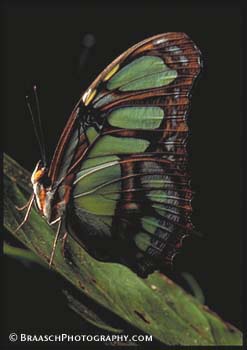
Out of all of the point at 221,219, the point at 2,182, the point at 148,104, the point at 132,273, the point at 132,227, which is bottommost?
the point at 221,219

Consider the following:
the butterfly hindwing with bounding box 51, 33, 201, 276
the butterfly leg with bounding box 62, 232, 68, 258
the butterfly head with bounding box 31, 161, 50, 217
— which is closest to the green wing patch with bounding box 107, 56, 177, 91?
the butterfly hindwing with bounding box 51, 33, 201, 276

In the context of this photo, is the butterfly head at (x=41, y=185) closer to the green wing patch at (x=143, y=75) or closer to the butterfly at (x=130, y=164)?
the butterfly at (x=130, y=164)

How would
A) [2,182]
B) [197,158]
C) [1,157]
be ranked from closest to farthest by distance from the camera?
1. [2,182]
2. [1,157]
3. [197,158]

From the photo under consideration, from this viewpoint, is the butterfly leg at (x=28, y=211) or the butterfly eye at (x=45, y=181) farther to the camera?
the butterfly eye at (x=45, y=181)

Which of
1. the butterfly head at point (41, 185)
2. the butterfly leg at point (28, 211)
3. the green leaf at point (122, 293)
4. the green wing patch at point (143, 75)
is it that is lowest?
the green leaf at point (122, 293)

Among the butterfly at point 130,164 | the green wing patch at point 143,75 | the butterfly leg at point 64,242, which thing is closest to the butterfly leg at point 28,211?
the butterfly at point 130,164

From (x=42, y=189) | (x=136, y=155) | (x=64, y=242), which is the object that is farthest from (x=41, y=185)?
(x=136, y=155)

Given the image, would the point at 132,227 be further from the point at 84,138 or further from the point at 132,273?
the point at 84,138

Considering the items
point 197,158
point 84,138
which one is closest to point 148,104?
point 84,138
